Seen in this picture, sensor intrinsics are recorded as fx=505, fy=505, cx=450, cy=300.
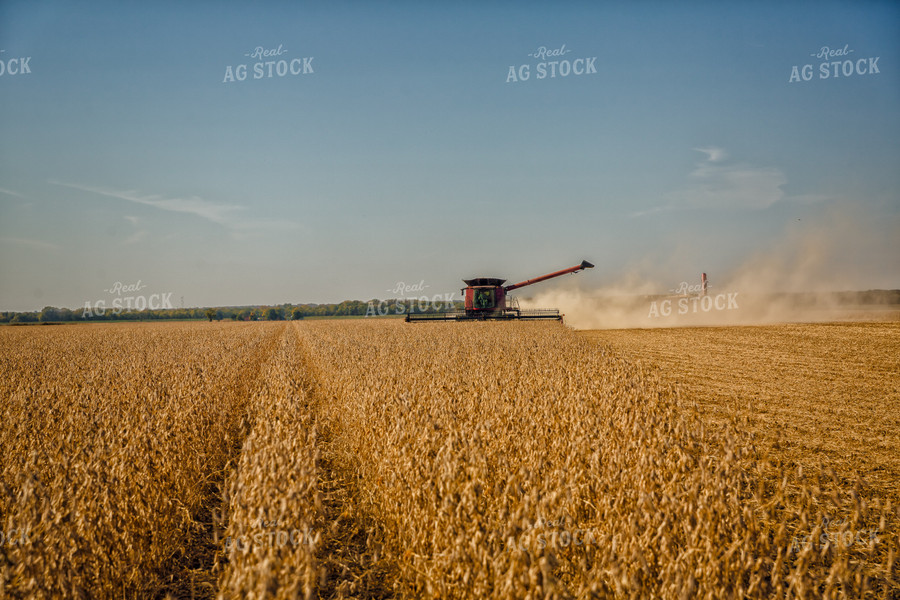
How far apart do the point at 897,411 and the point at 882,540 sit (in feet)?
20.1

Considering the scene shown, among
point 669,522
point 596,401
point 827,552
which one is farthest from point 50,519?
point 596,401

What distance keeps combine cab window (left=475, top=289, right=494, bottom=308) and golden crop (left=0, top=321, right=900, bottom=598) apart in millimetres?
20428

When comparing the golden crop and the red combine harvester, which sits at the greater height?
the red combine harvester

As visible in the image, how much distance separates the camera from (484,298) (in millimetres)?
28844

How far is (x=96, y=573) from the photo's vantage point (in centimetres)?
308

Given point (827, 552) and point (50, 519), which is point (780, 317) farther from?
point (50, 519)
